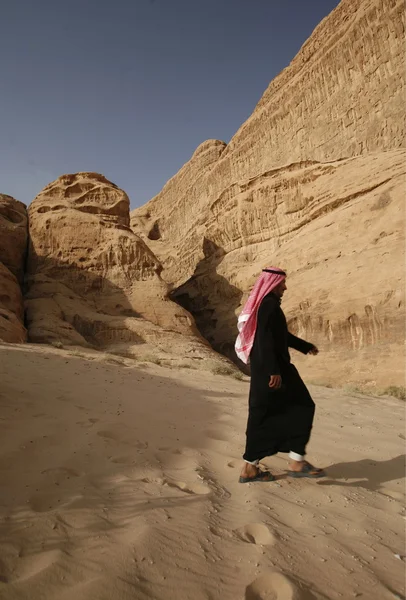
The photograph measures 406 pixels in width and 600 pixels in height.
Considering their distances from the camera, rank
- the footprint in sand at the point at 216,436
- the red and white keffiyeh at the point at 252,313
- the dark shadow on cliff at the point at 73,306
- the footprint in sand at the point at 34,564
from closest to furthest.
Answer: the footprint in sand at the point at 34,564 → the red and white keffiyeh at the point at 252,313 → the footprint in sand at the point at 216,436 → the dark shadow on cliff at the point at 73,306

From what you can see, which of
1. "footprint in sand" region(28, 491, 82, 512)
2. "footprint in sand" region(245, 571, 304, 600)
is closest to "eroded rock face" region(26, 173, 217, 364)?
"footprint in sand" region(28, 491, 82, 512)

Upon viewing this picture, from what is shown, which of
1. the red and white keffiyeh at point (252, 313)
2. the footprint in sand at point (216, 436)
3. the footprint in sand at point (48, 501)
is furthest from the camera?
the footprint in sand at point (216, 436)

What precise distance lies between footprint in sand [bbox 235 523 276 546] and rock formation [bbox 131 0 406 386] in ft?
33.1

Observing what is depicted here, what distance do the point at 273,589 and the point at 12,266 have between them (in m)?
24.0

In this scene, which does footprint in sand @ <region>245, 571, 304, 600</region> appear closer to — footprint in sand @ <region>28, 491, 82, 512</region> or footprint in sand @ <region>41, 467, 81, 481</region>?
footprint in sand @ <region>28, 491, 82, 512</region>

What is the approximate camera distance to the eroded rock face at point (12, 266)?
1391cm

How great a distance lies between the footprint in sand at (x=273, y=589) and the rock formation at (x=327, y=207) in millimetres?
10461

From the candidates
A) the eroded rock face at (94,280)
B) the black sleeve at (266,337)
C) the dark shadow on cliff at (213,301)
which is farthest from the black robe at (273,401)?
the dark shadow on cliff at (213,301)

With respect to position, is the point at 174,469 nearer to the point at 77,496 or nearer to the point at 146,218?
the point at 77,496

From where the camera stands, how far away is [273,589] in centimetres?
150

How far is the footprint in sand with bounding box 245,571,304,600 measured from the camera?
1450 millimetres

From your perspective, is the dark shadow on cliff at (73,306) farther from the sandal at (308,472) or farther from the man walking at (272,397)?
the sandal at (308,472)

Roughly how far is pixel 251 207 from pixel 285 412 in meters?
21.6

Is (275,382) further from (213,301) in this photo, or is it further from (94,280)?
(213,301)
